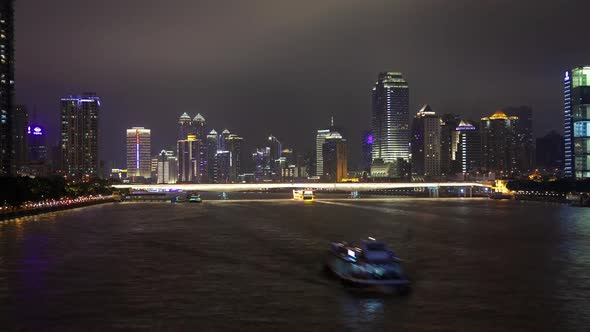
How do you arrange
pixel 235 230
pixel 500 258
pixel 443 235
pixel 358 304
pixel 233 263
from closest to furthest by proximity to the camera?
pixel 358 304
pixel 233 263
pixel 500 258
pixel 443 235
pixel 235 230

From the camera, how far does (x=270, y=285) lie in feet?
102

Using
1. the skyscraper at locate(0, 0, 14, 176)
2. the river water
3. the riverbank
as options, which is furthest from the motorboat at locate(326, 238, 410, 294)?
the skyscraper at locate(0, 0, 14, 176)

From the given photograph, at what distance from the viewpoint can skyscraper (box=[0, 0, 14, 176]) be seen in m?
192

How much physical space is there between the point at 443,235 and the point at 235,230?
68.3ft

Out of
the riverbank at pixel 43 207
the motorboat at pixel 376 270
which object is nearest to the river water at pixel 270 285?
the motorboat at pixel 376 270

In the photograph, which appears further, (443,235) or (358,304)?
(443,235)

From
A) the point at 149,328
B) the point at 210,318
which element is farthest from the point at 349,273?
the point at 149,328

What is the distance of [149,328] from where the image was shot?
21953mm

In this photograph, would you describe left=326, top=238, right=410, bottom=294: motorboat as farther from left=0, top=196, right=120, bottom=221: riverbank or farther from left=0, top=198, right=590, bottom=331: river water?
left=0, top=196, right=120, bottom=221: riverbank

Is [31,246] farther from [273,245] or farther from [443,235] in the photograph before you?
[443,235]

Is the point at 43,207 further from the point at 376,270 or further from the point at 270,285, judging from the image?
the point at 376,270

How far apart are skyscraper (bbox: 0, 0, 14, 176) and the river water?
148m

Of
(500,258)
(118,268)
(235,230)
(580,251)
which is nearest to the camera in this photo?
(118,268)

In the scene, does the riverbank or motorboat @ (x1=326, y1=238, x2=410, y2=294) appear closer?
motorboat @ (x1=326, y1=238, x2=410, y2=294)
